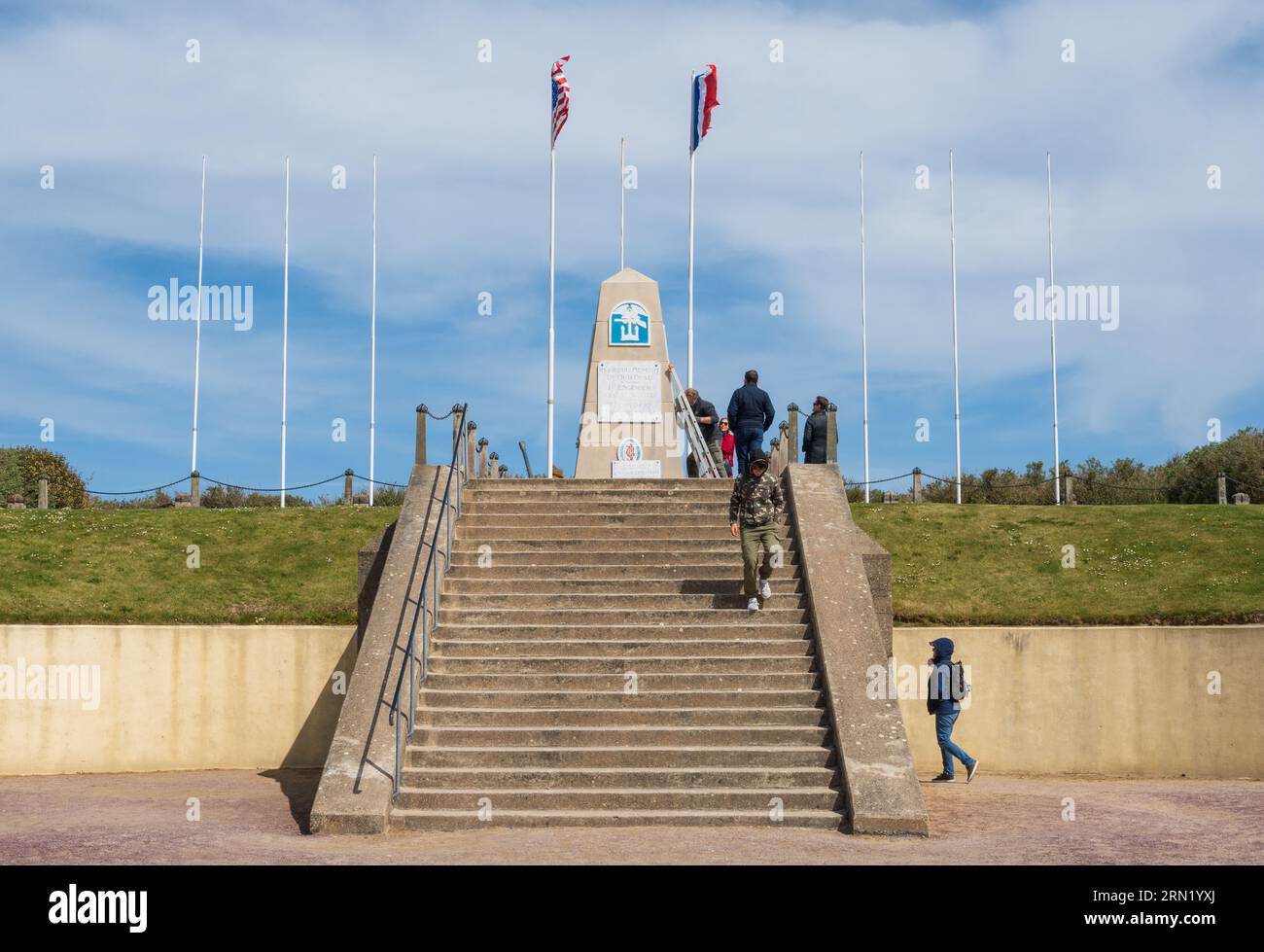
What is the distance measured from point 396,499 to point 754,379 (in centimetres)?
1528

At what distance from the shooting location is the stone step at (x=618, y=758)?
11.5 meters

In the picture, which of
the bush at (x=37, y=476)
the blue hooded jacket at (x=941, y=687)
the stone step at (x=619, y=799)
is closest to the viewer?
the stone step at (x=619, y=799)

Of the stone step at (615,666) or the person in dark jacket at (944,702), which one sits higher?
the stone step at (615,666)

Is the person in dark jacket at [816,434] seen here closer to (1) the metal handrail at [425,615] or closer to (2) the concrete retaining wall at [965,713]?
(2) the concrete retaining wall at [965,713]

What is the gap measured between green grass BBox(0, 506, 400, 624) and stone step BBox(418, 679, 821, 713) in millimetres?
5459

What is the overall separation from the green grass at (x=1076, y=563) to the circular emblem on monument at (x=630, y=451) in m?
4.23

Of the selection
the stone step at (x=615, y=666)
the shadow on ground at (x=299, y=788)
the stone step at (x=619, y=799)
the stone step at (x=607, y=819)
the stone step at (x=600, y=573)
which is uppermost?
the stone step at (x=600, y=573)

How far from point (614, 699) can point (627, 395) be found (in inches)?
456

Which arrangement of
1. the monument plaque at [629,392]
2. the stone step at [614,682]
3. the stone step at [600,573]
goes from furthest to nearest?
the monument plaque at [629,392] < the stone step at [600,573] < the stone step at [614,682]

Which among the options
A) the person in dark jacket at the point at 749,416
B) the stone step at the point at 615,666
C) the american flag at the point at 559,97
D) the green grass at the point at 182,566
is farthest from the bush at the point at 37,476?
the stone step at the point at 615,666

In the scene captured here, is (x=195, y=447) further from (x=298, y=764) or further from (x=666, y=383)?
(x=298, y=764)

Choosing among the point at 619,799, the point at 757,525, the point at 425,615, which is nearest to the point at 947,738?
the point at 757,525

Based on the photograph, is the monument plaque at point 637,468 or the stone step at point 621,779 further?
the monument plaque at point 637,468
